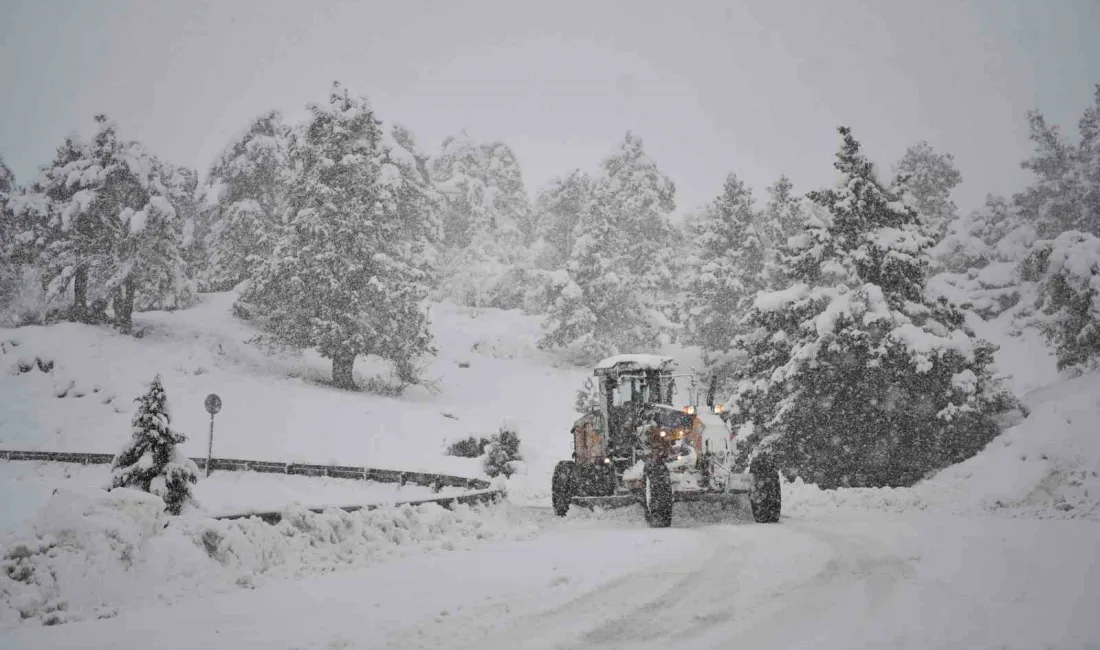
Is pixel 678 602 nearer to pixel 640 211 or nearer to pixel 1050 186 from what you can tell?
pixel 640 211

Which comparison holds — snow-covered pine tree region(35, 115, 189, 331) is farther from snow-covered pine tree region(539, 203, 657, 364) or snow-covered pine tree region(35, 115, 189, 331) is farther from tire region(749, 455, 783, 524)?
tire region(749, 455, 783, 524)

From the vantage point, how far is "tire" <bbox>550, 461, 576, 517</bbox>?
15.0m

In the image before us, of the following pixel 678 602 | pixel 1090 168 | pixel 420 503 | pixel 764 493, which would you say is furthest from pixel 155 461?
pixel 1090 168

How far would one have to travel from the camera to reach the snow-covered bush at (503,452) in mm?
24594

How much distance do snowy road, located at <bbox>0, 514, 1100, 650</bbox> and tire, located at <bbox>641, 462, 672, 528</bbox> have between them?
6.64 ft

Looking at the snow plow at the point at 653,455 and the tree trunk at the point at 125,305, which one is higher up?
the tree trunk at the point at 125,305

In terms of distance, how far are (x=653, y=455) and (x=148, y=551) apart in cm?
825

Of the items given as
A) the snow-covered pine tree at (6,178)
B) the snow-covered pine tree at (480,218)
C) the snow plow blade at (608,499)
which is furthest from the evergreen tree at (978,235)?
the snow-covered pine tree at (6,178)

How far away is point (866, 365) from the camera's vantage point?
60.6 feet

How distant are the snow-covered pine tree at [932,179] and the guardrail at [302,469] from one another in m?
40.2

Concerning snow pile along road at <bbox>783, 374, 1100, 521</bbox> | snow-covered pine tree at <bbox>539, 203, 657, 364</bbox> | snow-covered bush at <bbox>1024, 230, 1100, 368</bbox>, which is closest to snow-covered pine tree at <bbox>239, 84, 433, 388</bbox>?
snow-covered pine tree at <bbox>539, 203, 657, 364</bbox>

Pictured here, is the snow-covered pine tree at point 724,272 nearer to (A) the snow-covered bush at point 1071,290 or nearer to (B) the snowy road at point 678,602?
(A) the snow-covered bush at point 1071,290

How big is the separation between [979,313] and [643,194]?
67.1ft

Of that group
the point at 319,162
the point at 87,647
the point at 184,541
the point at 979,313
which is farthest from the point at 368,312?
the point at 979,313
